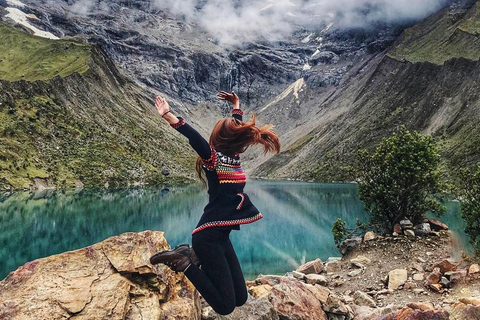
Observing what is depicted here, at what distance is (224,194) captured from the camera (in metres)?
6.25

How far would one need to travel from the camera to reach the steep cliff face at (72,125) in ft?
336

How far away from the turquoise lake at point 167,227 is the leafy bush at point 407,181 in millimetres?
3149

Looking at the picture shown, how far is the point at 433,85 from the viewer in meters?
148

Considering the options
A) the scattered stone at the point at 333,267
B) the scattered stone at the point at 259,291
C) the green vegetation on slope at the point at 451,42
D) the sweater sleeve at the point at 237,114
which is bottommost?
the scattered stone at the point at 333,267

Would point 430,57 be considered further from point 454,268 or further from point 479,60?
point 454,268

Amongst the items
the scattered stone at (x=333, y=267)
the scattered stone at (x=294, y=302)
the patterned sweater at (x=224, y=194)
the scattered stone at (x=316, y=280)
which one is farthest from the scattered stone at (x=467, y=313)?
the scattered stone at (x=333, y=267)

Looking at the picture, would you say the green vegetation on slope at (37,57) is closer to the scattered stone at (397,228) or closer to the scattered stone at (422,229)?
the scattered stone at (397,228)

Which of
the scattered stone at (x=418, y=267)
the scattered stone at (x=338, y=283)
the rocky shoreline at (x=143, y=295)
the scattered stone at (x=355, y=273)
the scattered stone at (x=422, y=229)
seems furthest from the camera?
the scattered stone at (x=422, y=229)

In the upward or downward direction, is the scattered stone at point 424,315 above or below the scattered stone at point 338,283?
above

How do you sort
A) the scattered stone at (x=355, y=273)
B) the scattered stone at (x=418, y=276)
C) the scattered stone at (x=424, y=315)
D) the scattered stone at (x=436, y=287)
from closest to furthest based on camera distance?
the scattered stone at (x=424, y=315), the scattered stone at (x=436, y=287), the scattered stone at (x=418, y=276), the scattered stone at (x=355, y=273)

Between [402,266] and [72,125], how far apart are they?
13561 centimetres

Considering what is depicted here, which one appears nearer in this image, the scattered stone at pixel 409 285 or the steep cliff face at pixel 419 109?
the scattered stone at pixel 409 285

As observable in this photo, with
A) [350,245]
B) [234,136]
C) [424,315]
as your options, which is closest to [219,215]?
[234,136]

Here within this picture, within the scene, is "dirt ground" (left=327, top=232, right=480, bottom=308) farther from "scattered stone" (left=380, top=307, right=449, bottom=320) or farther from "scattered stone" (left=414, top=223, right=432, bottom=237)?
"scattered stone" (left=380, top=307, right=449, bottom=320)
